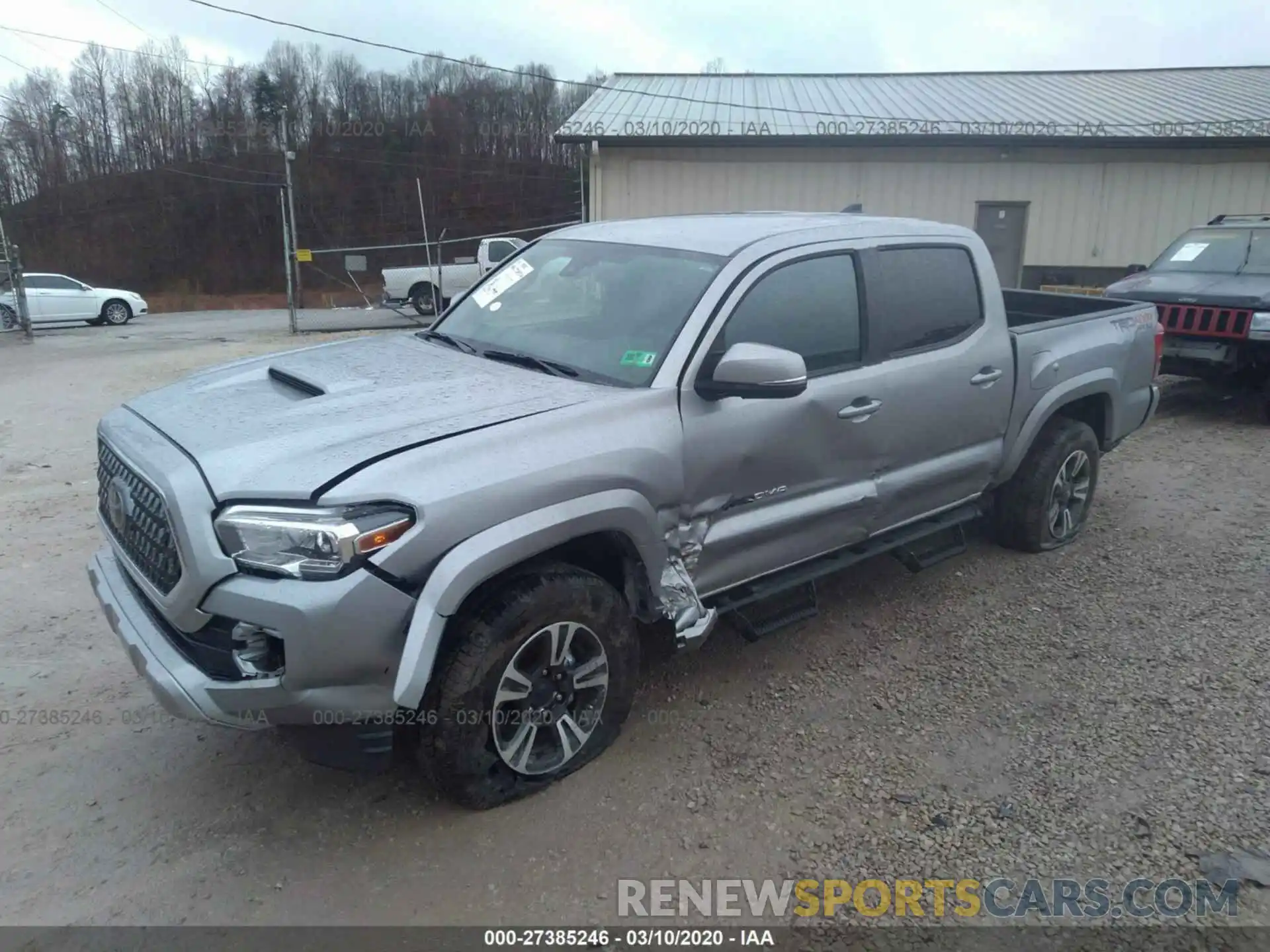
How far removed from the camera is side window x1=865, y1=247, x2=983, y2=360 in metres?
4.14

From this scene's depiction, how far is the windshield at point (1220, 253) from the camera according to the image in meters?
9.31

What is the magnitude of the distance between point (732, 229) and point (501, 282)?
1.15 meters

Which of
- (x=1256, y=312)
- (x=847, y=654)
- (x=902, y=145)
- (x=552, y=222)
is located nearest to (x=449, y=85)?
(x=552, y=222)

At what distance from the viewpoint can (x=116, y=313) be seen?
23.4 meters

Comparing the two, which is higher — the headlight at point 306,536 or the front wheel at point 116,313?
the headlight at point 306,536

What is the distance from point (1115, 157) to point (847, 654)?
15.2m

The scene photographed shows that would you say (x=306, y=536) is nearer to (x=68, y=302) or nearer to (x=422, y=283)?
(x=422, y=283)

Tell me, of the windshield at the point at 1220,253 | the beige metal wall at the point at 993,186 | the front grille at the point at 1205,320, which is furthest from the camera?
the beige metal wall at the point at 993,186

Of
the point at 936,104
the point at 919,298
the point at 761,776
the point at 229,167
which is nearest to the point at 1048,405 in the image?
the point at 919,298

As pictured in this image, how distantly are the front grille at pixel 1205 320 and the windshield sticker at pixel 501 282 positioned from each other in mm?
6684

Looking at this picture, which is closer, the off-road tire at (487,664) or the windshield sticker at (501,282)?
the off-road tire at (487,664)

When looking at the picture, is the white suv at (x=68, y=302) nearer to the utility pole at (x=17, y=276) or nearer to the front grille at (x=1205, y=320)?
the utility pole at (x=17, y=276)

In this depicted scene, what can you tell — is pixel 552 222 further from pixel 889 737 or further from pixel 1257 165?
pixel 889 737
